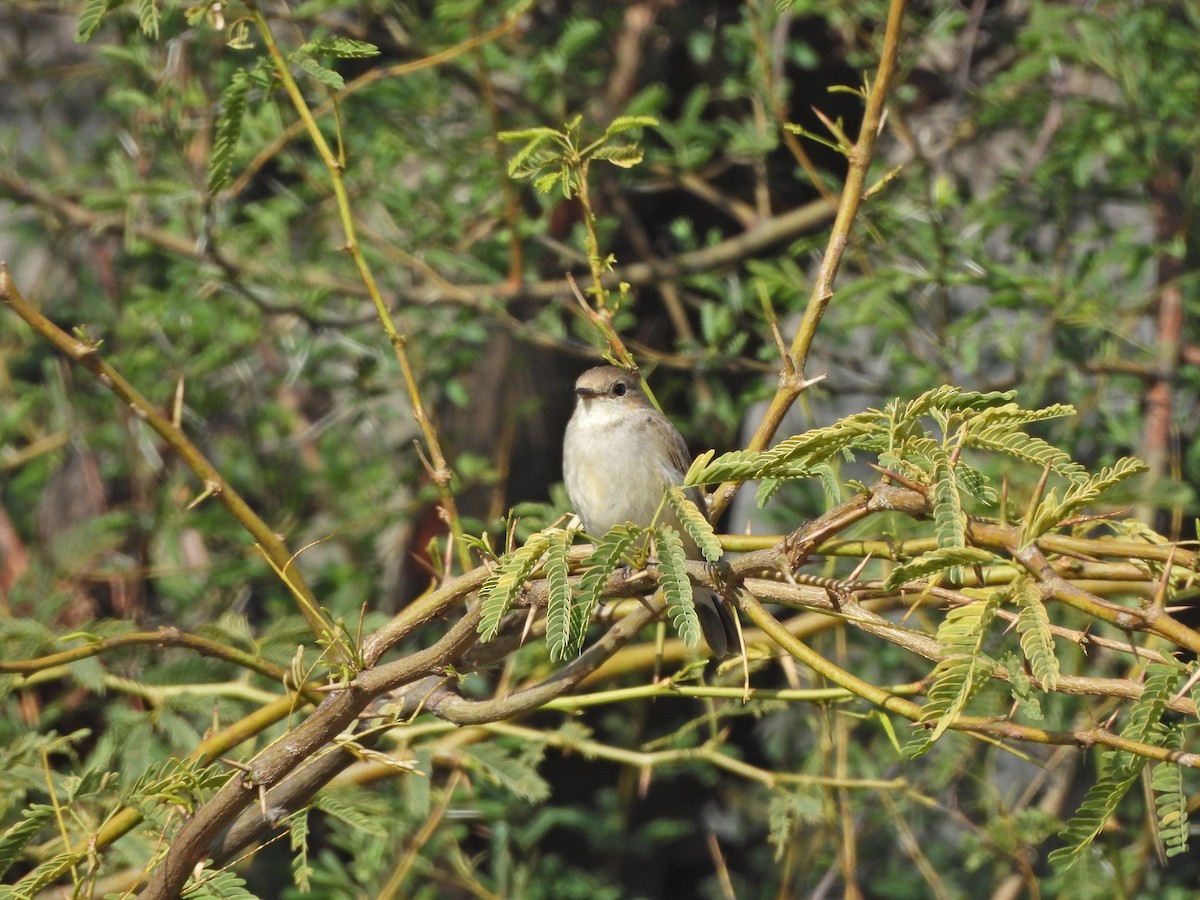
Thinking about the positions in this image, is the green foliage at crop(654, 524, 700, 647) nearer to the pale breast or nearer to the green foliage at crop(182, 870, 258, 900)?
the green foliage at crop(182, 870, 258, 900)

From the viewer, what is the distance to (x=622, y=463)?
13.8ft

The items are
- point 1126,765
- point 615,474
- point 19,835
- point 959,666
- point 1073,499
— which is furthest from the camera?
point 615,474

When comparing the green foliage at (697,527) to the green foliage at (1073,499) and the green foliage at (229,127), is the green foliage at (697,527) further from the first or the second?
the green foliage at (229,127)

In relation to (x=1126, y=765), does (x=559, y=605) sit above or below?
above

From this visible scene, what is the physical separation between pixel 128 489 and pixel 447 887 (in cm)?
254

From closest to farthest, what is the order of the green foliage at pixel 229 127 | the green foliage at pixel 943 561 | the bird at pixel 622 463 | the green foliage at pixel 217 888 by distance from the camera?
the green foliage at pixel 943 561
the green foliage at pixel 217 888
the green foliage at pixel 229 127
the bird at pixel 622 463

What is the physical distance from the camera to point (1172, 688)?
7.44 ft

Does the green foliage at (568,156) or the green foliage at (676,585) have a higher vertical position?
the green foliage at (568,156)

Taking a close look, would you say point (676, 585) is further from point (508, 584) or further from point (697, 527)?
point (508, 584)

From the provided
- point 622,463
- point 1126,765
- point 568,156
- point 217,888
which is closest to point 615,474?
point 622,463

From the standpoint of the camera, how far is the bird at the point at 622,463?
4188 millimetres

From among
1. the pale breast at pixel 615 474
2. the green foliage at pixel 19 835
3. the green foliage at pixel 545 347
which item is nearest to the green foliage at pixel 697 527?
the green foliage at pixel 545 347

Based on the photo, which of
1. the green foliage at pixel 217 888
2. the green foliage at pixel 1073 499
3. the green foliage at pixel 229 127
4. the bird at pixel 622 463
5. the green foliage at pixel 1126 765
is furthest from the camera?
the bird at pixel 622 463

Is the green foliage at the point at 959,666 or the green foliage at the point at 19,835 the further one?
the green foliage at the point at 19,835
